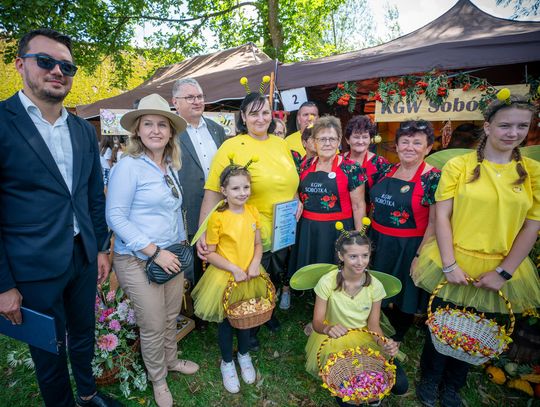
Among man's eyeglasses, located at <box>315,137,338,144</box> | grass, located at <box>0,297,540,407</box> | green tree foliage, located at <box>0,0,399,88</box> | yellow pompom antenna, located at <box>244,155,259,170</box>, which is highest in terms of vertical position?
green tree foliage, located at <box>0,0,399,88</box>

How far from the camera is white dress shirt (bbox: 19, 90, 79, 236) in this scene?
156cm

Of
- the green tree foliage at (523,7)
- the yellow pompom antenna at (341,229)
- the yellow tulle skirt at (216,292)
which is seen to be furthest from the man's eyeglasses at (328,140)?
the green tree foliage at (523,7)

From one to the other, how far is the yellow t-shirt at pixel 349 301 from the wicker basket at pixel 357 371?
21 centimetres

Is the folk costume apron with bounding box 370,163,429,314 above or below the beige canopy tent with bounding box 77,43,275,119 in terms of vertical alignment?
below

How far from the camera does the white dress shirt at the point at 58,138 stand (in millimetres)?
1557

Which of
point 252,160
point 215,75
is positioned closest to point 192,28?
point 215,75

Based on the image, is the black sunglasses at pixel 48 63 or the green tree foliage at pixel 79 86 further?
the green tree foliage at pixel 79 86

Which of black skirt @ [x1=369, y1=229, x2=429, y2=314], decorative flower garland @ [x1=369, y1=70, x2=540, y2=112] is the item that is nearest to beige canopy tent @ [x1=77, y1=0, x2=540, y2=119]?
decorative flower garland @ [x1=369, y1=70, x2=540, y2=112]

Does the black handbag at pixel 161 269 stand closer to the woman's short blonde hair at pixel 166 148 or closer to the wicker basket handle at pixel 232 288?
the wicker basket handle at pixel 232 288

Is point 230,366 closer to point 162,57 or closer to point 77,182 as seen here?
point 77,182

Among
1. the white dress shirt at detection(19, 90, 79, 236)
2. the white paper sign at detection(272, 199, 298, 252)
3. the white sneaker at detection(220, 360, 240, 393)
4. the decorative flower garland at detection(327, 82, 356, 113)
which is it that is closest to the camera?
the white dress shirt at detection(19, 90, 79, 236)

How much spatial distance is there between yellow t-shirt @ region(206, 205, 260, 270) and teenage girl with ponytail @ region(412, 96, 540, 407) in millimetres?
1309

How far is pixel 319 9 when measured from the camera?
12.5 m

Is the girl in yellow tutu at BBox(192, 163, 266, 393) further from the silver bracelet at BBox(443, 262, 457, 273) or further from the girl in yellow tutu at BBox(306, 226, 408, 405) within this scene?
the silver bracelet at BBox(443, 262, 457, 273)
